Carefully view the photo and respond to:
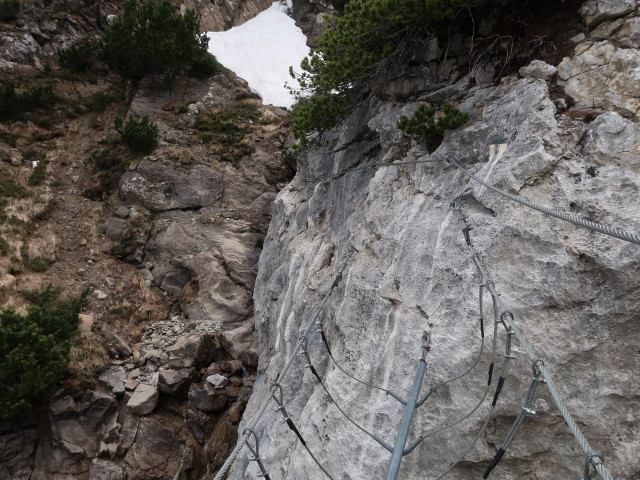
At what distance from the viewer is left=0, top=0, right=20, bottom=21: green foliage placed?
21.5m

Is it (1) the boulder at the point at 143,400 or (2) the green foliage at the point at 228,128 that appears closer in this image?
(1) the boulder at the point at 143,400

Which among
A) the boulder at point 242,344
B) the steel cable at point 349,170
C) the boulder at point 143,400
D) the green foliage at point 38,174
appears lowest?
the boulder at point 143,400

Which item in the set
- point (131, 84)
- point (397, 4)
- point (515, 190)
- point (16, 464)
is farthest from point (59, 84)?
point (515, 190)

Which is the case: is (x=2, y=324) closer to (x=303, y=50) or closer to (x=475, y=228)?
(x=475, y=228)

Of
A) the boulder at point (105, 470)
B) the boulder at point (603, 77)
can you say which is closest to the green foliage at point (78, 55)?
the boulder at point (105, 470)

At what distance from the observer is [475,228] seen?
16.8 feet

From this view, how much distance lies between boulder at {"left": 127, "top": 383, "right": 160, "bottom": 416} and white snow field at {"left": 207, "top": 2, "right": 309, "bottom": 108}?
775 inches

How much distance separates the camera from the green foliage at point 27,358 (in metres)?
10.0

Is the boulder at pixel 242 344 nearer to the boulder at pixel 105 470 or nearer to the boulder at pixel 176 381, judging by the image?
the boulder at pixel 176 381

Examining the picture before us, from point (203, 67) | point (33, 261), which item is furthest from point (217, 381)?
point (203, 67)

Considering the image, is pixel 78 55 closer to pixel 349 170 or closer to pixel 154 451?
pixel 349 170

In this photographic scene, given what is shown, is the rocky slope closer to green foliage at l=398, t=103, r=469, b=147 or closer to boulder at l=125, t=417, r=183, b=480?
boulder at l=125, t=417, r=183, b=480

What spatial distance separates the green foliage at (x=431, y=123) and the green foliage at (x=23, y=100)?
20.2 meters

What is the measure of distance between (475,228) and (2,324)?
12.0 m
